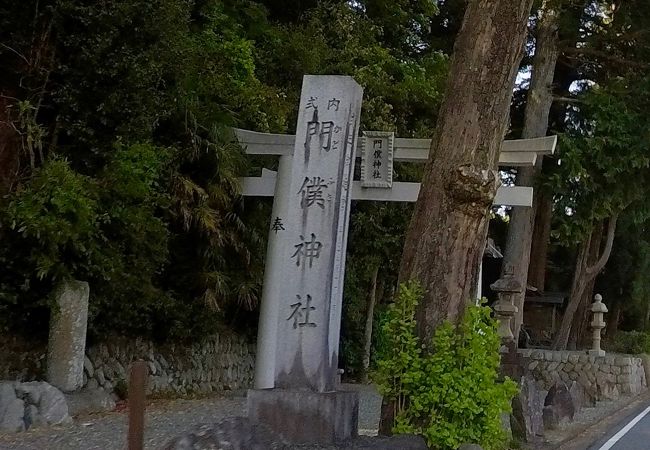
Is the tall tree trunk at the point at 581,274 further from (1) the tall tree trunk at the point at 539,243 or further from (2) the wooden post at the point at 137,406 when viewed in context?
(2) the wooden post at the point at 137,406

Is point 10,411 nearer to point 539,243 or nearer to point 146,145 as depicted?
point 146,145

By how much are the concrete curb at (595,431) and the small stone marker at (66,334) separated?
6.08m

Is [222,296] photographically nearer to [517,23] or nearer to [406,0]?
[517,23]

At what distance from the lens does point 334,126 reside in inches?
280

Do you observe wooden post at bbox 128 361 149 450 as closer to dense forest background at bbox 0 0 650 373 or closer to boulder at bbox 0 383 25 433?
boulder at bbox 0 383 25 433

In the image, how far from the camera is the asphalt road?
1005 centimetres

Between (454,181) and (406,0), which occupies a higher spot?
(406,0)

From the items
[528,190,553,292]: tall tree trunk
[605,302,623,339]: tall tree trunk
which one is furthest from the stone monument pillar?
[605,302,623,339]: tall tree trunk

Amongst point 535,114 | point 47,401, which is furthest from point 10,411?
point 535,114

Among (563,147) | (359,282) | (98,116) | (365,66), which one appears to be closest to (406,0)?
(365,66)

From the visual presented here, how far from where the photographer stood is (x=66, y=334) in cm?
995

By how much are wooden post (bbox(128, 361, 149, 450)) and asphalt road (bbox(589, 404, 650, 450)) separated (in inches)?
310

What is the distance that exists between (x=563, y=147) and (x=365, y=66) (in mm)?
5148

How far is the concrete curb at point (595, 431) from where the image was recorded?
9.91 metres
